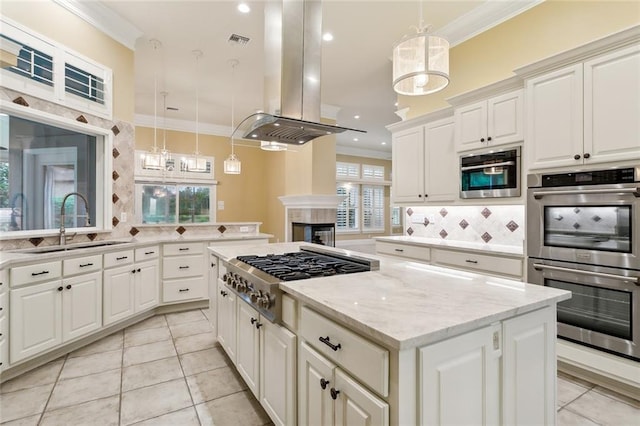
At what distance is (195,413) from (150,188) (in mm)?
5865

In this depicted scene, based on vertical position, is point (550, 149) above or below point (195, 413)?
above

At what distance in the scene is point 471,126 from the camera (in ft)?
10.5

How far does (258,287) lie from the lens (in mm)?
1764

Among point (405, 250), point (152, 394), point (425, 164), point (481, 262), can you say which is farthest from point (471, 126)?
point (152, 394)

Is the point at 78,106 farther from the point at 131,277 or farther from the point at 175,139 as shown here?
the point at 175,139

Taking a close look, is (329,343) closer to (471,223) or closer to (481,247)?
(481,247)

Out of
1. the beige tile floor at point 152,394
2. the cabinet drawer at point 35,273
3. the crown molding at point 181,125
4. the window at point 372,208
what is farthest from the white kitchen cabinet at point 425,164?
the window at point 372,208

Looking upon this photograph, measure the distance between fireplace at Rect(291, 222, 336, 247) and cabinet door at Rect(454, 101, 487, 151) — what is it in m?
3.26

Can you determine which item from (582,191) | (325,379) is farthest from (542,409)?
(582,191)

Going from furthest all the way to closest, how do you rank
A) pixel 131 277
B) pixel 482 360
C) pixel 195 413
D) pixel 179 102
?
1. pixel 179 102
2. pixel 131 277
3. pixel 195 413
4. pixel 482 360

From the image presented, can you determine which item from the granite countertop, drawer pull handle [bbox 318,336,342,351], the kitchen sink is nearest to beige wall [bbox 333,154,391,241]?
the kitchen sink

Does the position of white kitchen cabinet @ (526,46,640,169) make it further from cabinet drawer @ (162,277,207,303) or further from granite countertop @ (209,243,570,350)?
cabinet drawer @ (162,277,207,303)

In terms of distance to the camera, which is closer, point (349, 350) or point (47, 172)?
point (349, 350)

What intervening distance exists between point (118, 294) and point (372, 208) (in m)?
7.47
